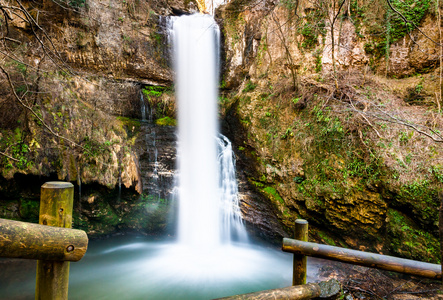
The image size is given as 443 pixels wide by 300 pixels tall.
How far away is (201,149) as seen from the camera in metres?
8.10

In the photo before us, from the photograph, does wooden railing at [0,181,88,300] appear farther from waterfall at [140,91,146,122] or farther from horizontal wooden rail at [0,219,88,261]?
waterfall at [140,91,146,122]

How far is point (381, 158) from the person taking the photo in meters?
4.46

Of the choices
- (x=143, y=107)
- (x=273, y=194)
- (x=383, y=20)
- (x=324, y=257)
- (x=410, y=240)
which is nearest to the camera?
(x=324, y=257)

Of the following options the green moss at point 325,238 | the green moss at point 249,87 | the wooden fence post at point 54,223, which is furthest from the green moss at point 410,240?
the green moss at point 249,87

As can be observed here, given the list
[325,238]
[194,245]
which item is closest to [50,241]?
[325,238]

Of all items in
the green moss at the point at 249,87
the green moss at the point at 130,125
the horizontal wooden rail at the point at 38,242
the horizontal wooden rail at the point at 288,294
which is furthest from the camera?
the green moss at the point at 249,87

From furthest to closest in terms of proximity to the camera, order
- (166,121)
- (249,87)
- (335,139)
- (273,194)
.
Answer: (166,121) → (249,87) → (273,194) → (335,139)

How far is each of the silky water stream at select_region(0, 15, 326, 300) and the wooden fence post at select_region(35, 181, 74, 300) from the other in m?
2.99

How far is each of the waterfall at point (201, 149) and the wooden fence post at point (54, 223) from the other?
522 centimetres

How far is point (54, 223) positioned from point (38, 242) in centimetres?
61

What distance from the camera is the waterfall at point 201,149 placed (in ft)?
22.4

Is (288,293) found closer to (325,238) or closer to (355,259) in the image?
(355,259)

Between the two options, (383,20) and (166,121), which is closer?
(383,20)

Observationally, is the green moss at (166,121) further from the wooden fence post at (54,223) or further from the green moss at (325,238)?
the wooden fence post at (54,223)
